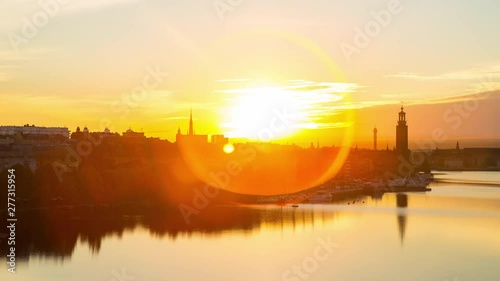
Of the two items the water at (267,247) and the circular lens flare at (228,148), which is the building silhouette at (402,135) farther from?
the water at (267,247)

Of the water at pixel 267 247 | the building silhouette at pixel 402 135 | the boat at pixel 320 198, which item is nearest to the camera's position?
the water at pixel 267 247

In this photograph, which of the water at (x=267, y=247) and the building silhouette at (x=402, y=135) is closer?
the water at (x=267, y=247)

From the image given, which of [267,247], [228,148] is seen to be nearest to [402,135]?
[228,148]

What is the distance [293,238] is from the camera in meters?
28.5

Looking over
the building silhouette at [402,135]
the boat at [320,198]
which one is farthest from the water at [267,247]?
the building silhouette at [402,135]

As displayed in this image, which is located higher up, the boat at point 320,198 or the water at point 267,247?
the boat at point 320,198

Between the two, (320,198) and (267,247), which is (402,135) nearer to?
(320,198)

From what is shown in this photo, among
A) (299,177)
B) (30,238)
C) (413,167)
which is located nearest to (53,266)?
(30,238)

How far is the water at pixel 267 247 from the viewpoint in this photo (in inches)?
858

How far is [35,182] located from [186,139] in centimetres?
3687

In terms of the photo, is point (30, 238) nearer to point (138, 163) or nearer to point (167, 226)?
point (167, 226)

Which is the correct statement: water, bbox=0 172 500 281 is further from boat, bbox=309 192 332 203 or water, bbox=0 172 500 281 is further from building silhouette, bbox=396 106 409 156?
building silhouette, bbox=396 106 409 156

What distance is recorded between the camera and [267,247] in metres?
26.1

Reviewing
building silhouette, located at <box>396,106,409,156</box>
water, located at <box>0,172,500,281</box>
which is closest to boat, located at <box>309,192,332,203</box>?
water, located at <box>0,172,500,281</box>
